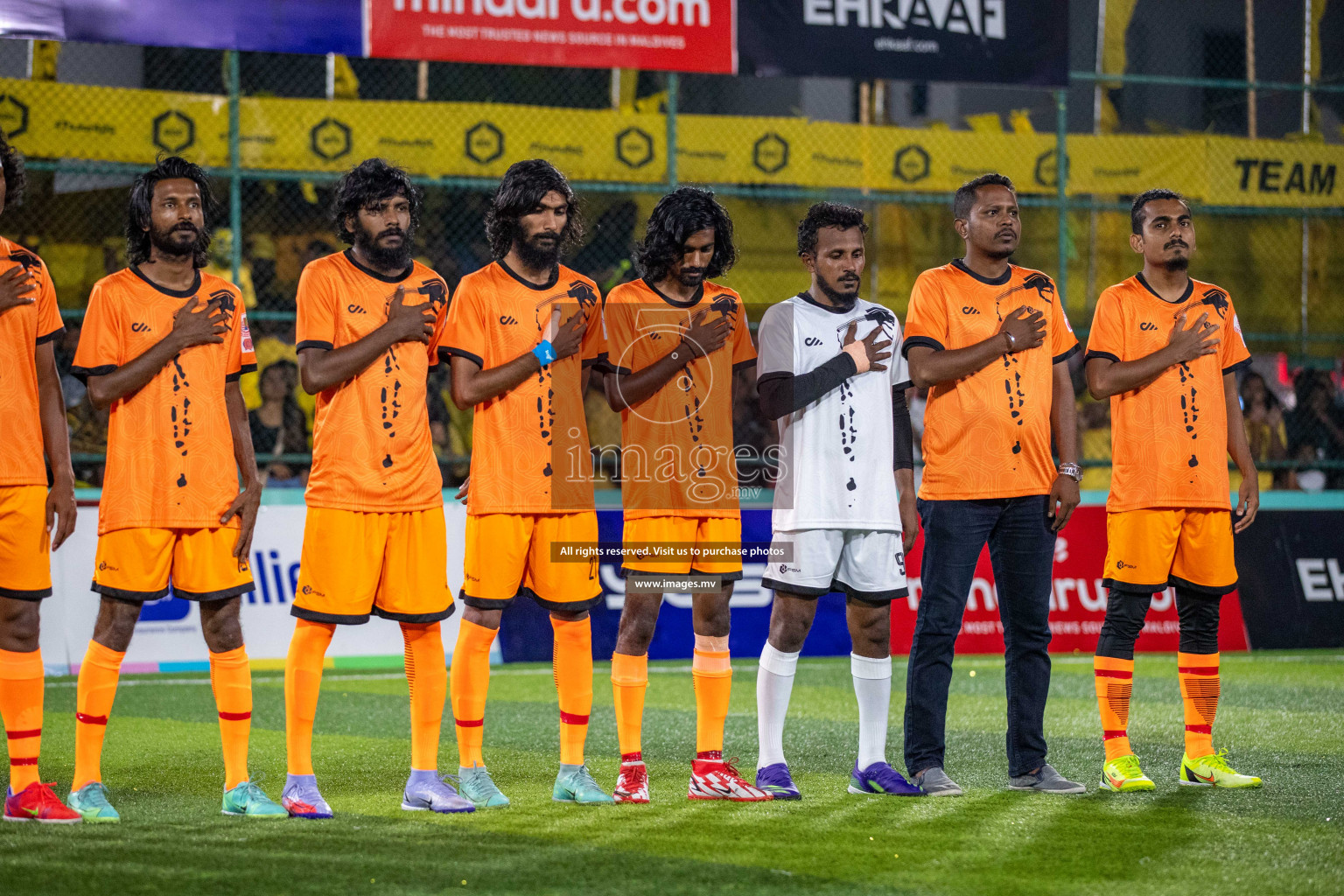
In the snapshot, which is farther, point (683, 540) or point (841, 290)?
point (841, 290)

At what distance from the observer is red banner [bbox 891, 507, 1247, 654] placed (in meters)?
11.6

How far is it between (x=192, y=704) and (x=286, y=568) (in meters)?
1.89

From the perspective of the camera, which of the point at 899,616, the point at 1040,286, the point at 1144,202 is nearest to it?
the point at 1040,286

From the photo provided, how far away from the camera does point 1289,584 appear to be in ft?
38.6

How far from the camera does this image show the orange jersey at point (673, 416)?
18.5ft

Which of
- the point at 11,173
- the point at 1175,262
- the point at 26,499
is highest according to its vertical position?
the point at 11,173

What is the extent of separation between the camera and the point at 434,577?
5473 millimetres

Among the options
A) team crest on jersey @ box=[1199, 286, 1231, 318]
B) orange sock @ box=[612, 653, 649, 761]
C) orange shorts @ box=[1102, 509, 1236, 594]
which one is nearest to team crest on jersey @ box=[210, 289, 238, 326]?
orange sock @ box=[612, 653, 649, 761]

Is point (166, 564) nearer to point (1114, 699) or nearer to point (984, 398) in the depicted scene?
point (984, 398)

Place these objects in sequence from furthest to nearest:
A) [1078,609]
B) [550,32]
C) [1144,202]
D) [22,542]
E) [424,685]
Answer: [550,32] → [1078,609] → [1144,202] → [424,685] → [22,542]

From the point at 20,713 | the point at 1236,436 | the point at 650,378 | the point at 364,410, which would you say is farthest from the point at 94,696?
the point at 1236,436

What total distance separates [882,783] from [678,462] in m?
1.48

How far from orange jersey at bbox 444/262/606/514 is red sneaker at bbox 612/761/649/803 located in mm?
992

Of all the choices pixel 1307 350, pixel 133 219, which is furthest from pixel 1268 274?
pixel 133 219
